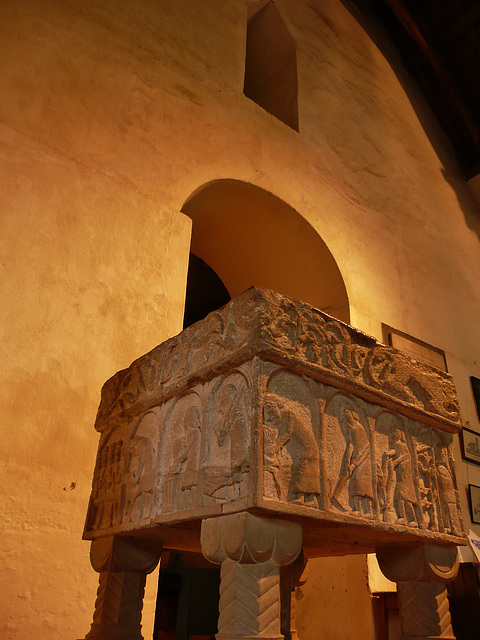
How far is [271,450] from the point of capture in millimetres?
1826

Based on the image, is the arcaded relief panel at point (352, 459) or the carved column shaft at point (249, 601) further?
the arcaded relief panel at point (352, 459)

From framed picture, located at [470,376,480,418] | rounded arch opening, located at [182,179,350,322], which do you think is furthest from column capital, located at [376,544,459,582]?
framed picture, located at [470,376,480,418]

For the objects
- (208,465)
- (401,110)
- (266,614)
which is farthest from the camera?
(401,110)

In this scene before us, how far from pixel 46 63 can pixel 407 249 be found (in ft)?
12.8

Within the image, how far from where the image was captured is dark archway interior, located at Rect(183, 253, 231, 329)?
7543mm

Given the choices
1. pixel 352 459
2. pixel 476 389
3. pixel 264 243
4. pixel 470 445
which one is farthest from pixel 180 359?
pixel 476 389

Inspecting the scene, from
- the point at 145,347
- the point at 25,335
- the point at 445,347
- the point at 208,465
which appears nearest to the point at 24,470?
the point at 25,335

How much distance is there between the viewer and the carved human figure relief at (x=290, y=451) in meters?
1.82

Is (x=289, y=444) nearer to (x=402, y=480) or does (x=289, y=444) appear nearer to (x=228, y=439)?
(x=228, y=439)

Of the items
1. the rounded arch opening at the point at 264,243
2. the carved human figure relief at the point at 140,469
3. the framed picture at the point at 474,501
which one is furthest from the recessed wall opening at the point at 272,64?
the carved human figure relief at the point at 140,469

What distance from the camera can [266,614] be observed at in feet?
5.61

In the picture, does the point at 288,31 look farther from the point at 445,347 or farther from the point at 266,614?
the point at 266,614

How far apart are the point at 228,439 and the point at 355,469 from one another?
511 millimetres

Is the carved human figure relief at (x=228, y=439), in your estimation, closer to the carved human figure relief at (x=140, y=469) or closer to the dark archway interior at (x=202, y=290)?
the carved human figure relief at (x=140, y=469)
